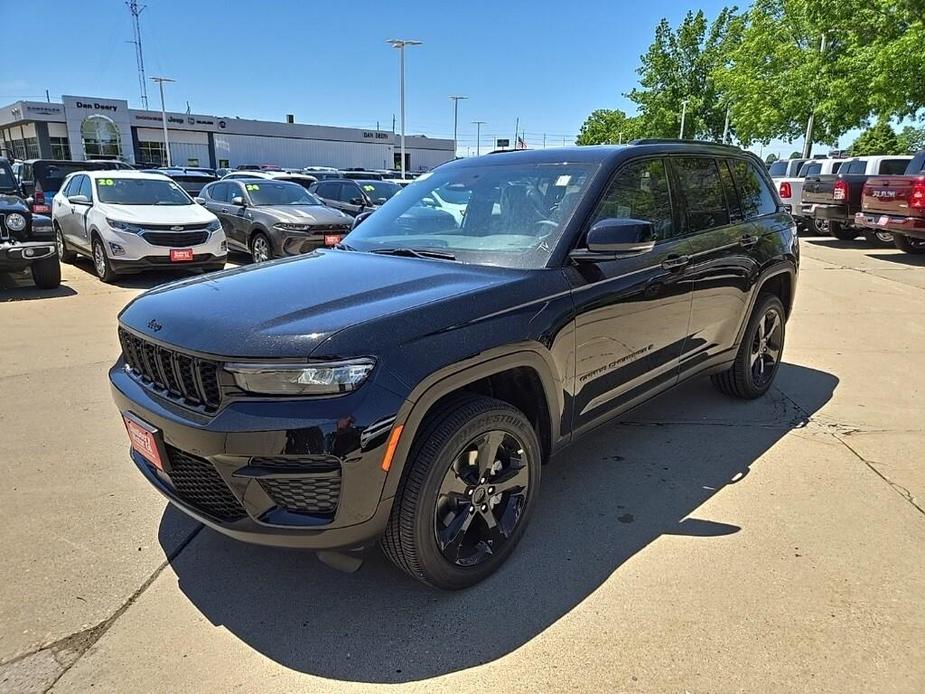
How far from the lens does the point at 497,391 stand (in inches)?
115

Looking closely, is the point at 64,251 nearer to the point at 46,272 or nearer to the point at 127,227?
the point at 127,227

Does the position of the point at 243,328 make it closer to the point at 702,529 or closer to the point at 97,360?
the point at 702,529

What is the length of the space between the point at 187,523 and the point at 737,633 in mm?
2530

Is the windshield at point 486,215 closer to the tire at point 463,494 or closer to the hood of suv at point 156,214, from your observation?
the tire at point 463,494

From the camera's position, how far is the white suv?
931 cm

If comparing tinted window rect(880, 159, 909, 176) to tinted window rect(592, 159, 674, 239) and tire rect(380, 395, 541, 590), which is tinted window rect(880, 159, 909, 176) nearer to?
tinted window rect(592, 159, 674, 239)

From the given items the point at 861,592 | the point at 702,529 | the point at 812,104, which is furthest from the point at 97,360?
the point at 812,104

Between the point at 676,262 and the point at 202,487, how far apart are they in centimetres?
267

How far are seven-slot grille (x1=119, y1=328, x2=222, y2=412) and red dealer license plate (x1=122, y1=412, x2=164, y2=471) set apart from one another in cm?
15

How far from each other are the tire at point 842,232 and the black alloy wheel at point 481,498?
15234mm

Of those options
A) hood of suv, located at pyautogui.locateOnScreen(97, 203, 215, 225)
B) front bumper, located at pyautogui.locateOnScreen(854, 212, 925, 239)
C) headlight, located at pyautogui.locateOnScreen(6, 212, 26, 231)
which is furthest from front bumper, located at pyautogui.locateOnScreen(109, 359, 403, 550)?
front bumper, located at pyautogui.locateOnScreen(854, 212, 925, 239)

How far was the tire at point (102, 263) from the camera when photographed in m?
9.55

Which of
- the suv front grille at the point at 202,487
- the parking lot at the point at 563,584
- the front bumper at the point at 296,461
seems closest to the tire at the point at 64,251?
the parking lot at the point at 563,584

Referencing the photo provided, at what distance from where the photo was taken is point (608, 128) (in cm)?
6531
